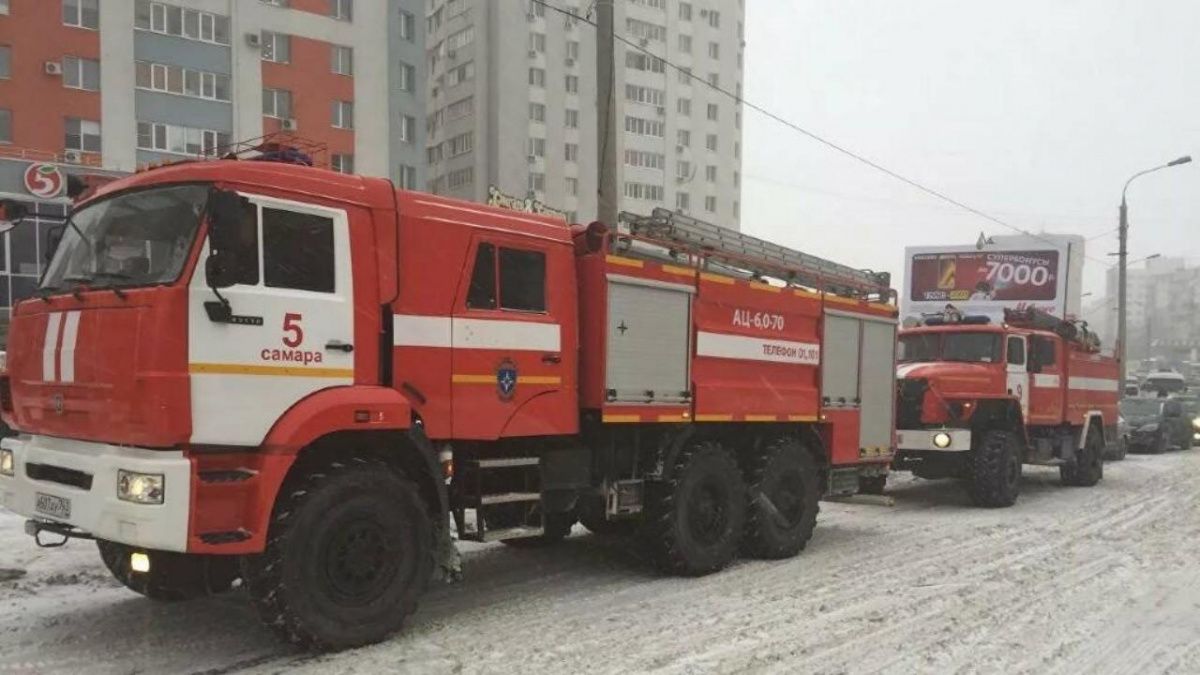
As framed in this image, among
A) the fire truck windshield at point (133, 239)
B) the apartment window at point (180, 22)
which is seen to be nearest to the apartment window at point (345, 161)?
the apartment window at point (180, 22)

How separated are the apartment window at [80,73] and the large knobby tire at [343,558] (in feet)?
109

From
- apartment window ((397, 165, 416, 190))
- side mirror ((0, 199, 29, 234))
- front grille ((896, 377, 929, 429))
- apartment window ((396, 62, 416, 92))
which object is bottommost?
front grille ((896, 377, 929, 429))

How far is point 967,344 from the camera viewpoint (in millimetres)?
13633

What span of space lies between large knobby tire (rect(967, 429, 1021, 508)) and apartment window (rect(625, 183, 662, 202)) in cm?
5436

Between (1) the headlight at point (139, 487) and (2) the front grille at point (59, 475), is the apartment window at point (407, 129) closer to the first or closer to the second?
(2) the front grille at point (59, 475)

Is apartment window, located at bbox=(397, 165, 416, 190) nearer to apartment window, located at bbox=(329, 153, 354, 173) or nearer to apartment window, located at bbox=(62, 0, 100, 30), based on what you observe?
apartment window, located at bbox=(329, 153, 354, 173)

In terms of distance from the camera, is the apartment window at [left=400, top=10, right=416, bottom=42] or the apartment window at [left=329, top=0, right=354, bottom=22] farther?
the apartment window at [left=400, top=10, right=416, bottom=42]

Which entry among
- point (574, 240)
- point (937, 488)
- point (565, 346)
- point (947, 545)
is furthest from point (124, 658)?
point (937, 488)

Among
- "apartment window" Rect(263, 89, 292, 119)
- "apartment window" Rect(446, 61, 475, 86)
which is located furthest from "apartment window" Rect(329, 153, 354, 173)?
"apartment window" Rect(446, 61, 475, 86)

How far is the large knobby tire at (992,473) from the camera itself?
12.6 m

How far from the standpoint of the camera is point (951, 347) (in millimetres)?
13727

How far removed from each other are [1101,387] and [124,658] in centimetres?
1648

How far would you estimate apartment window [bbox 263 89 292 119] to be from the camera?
36.4m

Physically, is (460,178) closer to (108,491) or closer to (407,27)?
(407,27)
